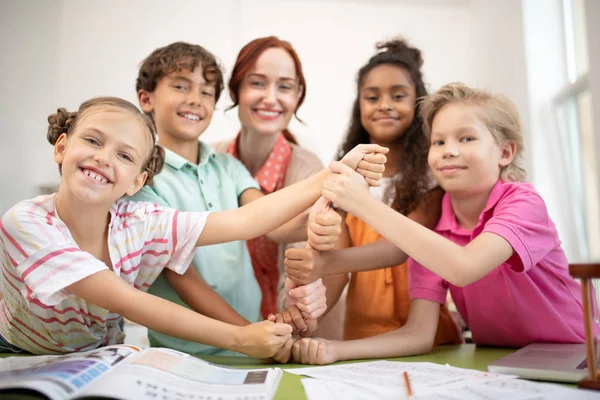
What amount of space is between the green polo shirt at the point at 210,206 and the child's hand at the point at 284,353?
36 centimetres

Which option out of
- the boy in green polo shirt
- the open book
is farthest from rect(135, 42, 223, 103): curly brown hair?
the open book

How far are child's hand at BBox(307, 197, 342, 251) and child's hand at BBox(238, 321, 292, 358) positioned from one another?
0.25 m

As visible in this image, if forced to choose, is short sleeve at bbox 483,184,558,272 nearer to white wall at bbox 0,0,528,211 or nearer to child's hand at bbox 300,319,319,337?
child's hand at bbox 300,319,319,337

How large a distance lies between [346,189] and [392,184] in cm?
49

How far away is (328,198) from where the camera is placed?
119 centimetres

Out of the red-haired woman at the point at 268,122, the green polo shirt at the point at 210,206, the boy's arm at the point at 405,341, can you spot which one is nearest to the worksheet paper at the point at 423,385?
the boy's arm at the point at 405,341

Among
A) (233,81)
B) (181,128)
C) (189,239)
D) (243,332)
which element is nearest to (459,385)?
(243,332)

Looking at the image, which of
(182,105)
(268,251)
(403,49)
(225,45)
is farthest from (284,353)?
(225,45)

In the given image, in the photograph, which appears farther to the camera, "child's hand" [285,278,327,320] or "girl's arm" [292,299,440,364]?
"child's hand" [285,278,327,320]

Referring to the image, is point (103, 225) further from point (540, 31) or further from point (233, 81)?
point (540, 31)

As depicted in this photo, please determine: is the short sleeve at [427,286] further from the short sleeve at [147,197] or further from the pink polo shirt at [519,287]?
the short sleeve at [147,197]

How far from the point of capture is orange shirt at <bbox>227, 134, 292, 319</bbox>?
168cm

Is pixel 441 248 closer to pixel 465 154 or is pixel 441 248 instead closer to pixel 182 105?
pixel 465 154

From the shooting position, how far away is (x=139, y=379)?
0.75 metres
